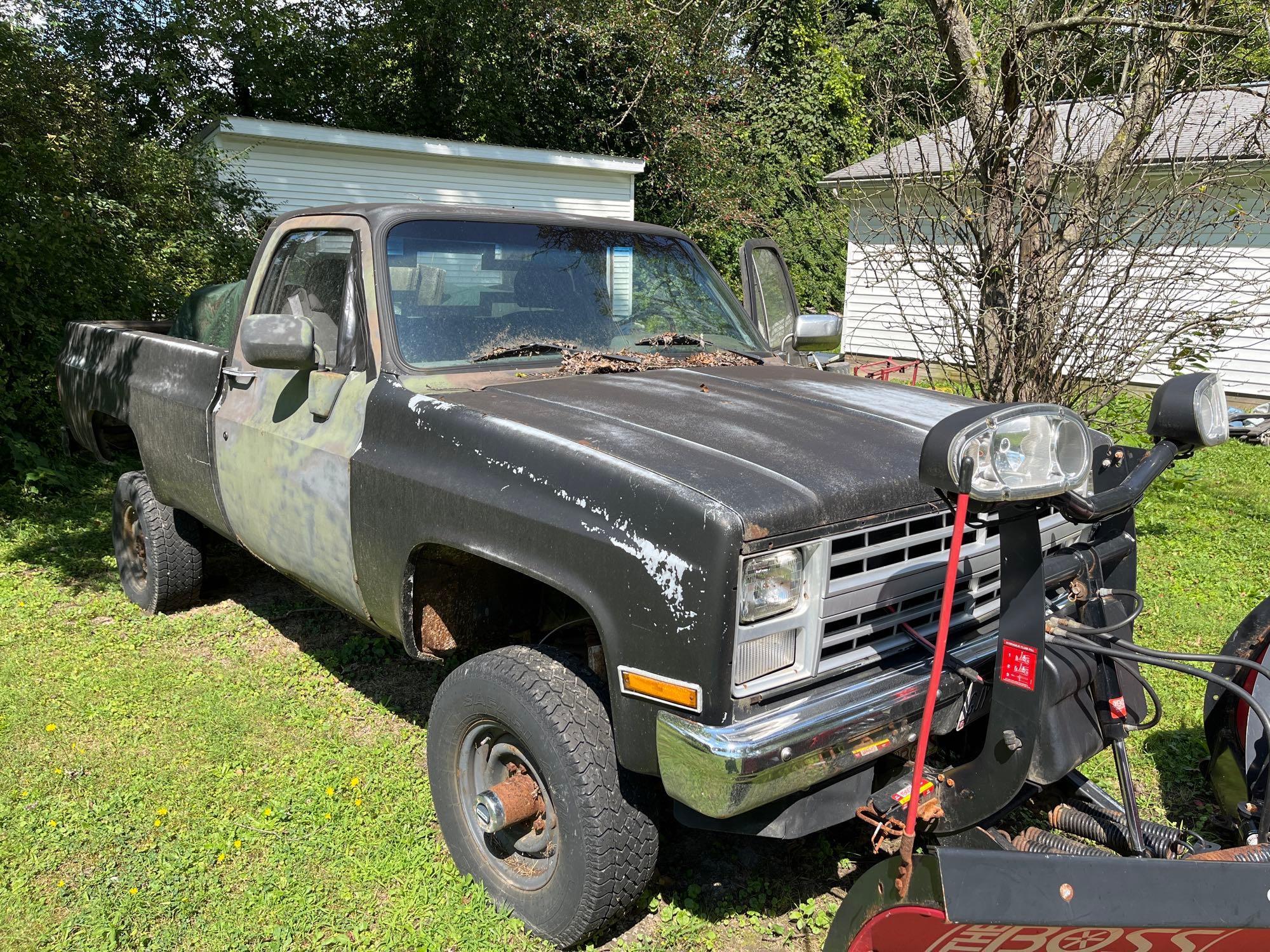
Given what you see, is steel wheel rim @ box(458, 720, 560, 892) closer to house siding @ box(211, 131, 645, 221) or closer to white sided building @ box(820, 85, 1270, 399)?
white sided building @ box(820, 85, 1270, 399)

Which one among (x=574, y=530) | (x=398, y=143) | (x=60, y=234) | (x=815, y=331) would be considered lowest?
(x=574, y=530)

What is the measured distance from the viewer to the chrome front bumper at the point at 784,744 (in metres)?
2.24

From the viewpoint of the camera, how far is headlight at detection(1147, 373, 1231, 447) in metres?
2.55

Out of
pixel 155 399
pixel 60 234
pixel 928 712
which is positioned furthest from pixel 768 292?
pixel 60 234

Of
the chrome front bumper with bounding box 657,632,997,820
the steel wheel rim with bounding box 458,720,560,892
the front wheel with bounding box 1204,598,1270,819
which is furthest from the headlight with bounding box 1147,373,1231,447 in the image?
the steel wheel rim with bounding box 458,720,560,892

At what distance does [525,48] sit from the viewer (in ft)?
62.7

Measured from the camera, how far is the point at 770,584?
7.75 feet

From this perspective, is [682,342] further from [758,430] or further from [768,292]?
[758,430]

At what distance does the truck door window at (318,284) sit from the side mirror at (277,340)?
0.15m

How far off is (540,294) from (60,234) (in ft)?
20.0

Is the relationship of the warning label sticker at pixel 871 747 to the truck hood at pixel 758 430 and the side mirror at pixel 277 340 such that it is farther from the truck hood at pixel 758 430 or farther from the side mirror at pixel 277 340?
the side mirror at pixel 277 340

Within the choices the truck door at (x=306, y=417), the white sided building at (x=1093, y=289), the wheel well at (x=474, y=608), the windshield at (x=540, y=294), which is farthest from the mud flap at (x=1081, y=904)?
the white sided building at (x=1093, y=289)

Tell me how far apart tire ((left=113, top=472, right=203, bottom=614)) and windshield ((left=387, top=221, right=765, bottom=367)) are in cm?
235

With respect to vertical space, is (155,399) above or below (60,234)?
below
